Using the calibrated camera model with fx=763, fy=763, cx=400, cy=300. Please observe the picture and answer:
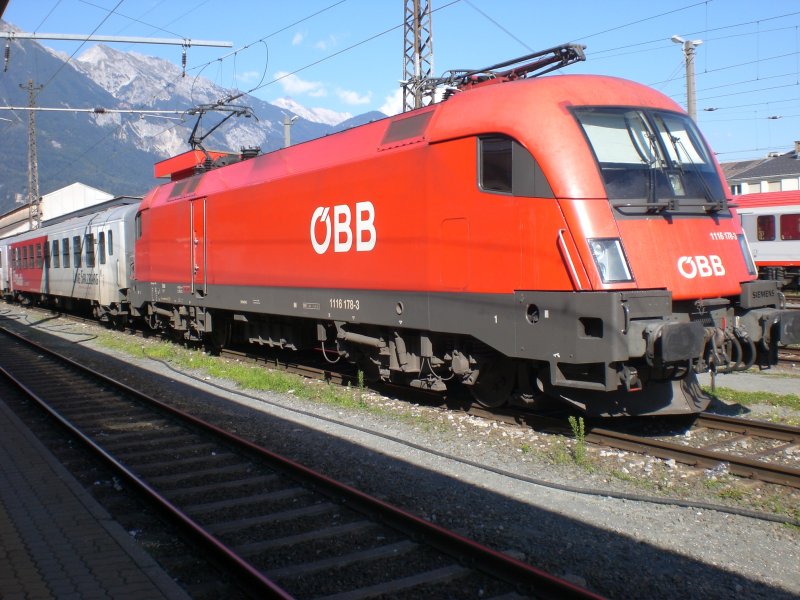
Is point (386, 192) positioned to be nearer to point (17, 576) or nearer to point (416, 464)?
point (416, 464)

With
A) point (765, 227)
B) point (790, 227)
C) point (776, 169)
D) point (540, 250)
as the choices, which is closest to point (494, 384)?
point (540, 250)

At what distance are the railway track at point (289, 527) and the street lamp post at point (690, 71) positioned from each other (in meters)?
15.7

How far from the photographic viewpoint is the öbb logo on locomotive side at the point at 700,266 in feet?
23.7

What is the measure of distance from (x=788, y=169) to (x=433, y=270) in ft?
169

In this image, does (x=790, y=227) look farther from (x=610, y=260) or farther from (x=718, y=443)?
(x=610, y=260)

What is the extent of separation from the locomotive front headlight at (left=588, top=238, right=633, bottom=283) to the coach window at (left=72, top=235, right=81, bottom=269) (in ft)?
70.1

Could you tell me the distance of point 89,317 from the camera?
89.8ft

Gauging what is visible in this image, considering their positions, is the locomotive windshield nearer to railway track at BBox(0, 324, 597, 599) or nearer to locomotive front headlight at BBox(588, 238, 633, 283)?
locomotive front headlight at BBox(588, 238, 633, 283)

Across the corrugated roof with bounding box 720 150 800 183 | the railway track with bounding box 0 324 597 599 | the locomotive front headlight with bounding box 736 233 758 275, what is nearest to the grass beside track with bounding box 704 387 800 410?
the locomotive front headlight with bounding box 736 233 758 275

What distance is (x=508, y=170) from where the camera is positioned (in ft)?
24.5

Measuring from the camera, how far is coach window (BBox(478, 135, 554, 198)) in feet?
23.5

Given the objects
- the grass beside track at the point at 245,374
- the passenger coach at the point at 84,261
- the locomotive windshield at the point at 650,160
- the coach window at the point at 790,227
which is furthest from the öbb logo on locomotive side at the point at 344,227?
the coach window at the point at 790,227

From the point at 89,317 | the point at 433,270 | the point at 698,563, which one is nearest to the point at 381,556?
the point at 698,563

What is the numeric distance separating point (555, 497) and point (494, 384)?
2608 millimetres
